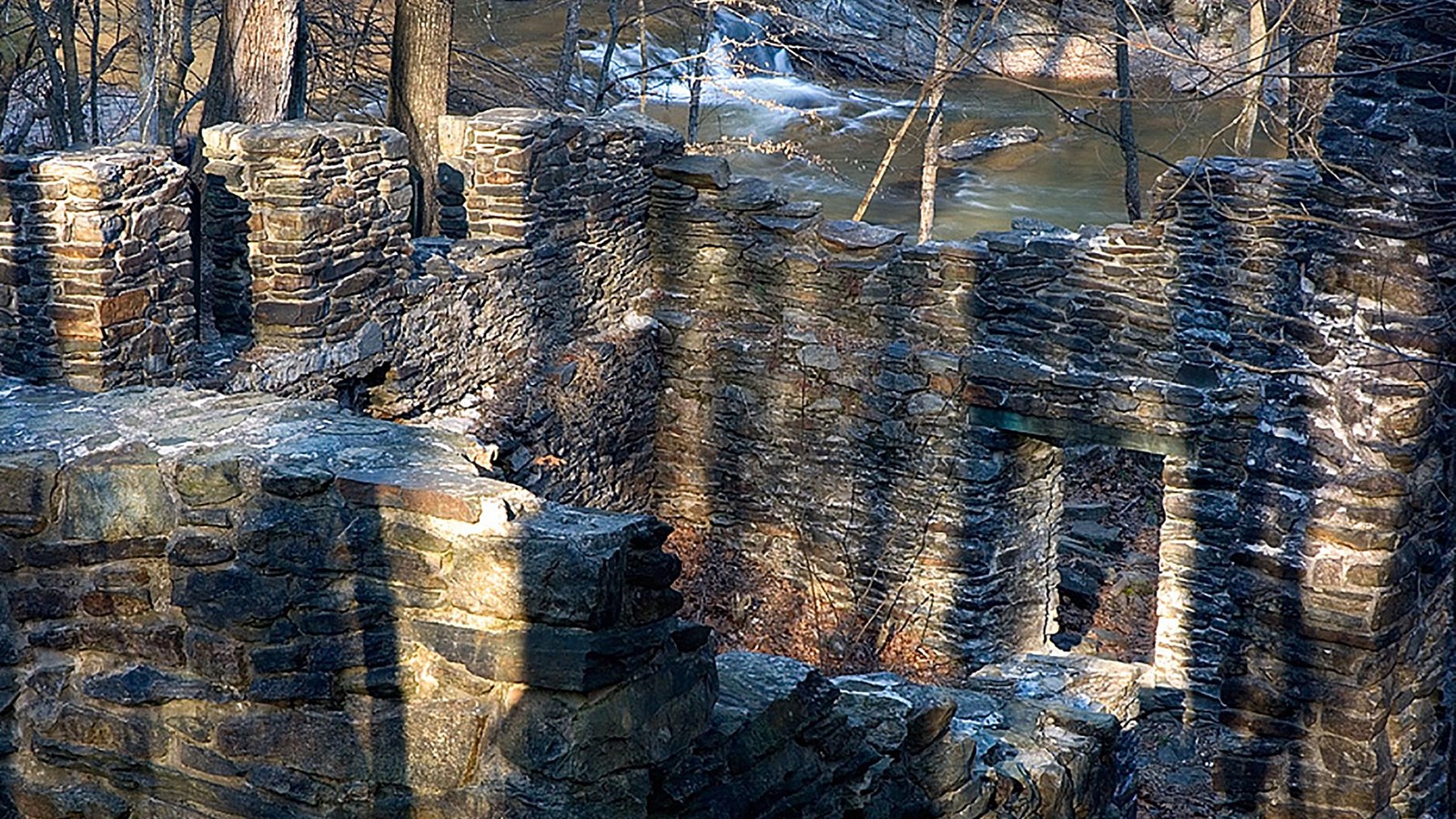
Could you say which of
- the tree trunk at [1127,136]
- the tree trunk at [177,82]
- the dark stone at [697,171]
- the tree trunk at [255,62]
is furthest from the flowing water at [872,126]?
the tree trunk at [255,62]

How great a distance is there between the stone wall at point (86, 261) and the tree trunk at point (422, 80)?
3937 millimetres

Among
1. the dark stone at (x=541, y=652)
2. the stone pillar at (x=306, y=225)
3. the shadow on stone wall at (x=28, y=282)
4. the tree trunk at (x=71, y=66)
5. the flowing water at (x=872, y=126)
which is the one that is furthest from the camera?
the flowing water at (x=872, y=126)

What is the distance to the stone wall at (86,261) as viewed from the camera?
747 centimetres

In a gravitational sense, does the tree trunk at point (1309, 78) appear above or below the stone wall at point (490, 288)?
above

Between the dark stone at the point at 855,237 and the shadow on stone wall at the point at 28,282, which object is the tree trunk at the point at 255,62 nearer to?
the shadow on stone wall at the point at 28,282

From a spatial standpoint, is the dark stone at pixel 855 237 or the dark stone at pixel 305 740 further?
the dark stone at pixel 855 237

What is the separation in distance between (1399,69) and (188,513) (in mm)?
4193

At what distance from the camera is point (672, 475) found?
12.3 meters

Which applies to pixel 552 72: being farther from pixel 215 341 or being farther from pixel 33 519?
pixel 33 519

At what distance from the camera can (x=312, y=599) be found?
162 inches

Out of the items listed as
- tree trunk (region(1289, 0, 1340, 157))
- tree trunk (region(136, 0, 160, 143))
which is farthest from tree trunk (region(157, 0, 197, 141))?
tree trunk (region(1289, 0, 1340, 157))

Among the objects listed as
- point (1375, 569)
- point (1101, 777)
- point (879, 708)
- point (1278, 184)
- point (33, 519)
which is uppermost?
point (1278, 184)

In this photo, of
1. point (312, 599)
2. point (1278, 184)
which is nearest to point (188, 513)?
point (312, 599)

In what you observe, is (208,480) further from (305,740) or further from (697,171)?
(697,171)
